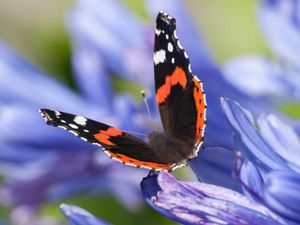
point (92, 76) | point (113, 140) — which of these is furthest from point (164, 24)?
point (92, 76)

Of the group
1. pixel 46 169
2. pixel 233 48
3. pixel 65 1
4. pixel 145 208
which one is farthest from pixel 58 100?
pixel 65 1

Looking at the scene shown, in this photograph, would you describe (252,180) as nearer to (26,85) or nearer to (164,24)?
(164,24)

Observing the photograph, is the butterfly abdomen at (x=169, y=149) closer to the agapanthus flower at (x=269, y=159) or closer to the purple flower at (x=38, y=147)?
the agapanthus flower at (x=269, y=159)

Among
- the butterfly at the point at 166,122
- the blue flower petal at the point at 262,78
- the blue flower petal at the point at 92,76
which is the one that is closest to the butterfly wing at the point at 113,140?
the butterfly at the point at 166,122

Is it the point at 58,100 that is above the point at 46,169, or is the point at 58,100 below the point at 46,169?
above

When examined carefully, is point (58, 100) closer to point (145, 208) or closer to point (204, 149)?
point (145, 208)
